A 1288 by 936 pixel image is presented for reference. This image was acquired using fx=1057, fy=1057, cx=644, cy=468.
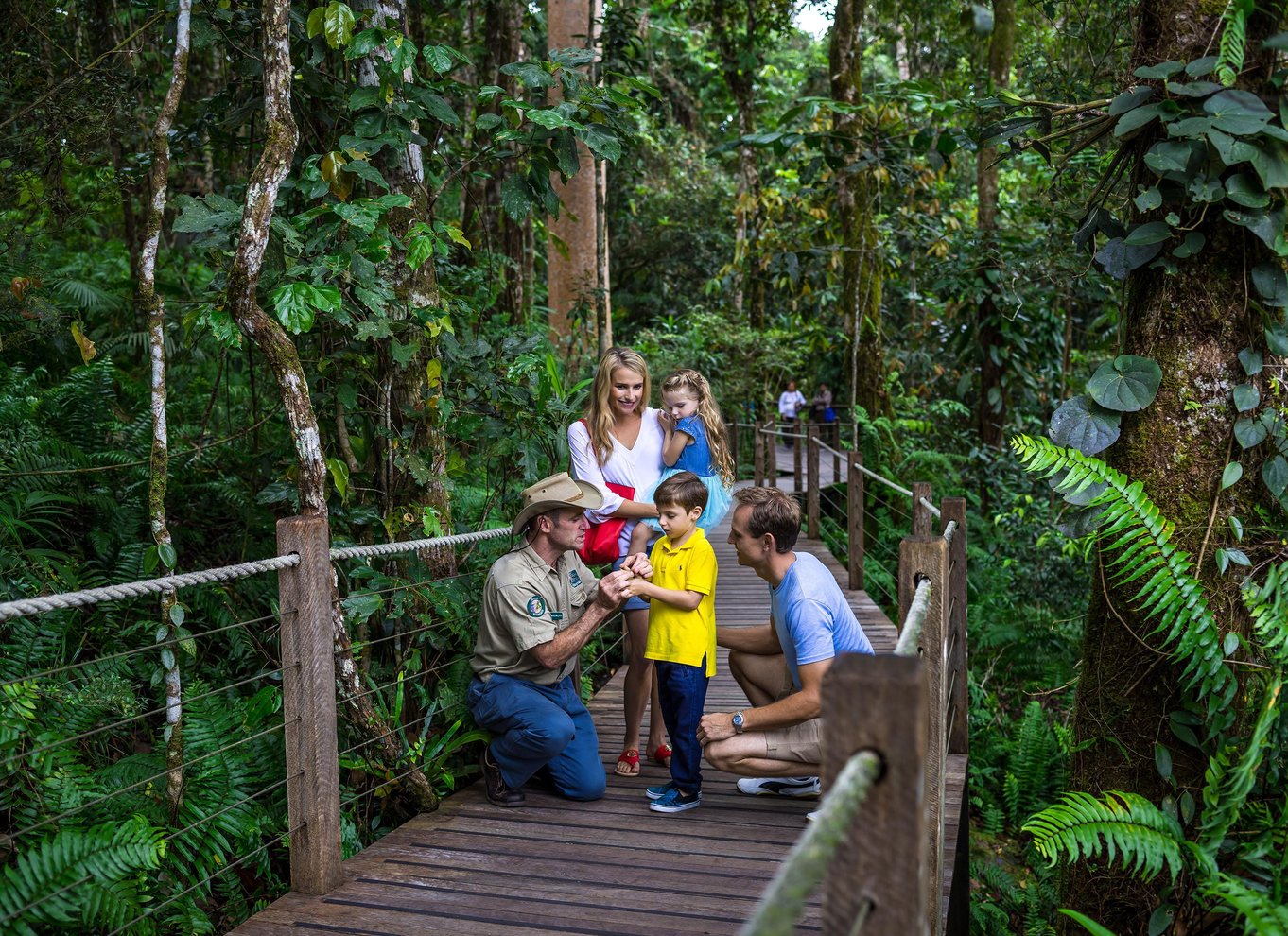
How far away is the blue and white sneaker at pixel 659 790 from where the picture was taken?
4.30m

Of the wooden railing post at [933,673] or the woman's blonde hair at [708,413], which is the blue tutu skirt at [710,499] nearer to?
the woman's blonde hair at [708,413]

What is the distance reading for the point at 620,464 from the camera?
503 cm

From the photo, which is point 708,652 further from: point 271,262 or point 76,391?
point 76,391

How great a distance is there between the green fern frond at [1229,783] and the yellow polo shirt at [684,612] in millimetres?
1794

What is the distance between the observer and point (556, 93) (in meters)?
10.5

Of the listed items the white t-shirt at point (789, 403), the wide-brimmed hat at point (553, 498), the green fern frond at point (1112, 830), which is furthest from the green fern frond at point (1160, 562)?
the white t-shirt at point (789, 403)

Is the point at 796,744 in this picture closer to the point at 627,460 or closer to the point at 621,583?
the point at 621,583

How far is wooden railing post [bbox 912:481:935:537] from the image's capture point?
4.68 m

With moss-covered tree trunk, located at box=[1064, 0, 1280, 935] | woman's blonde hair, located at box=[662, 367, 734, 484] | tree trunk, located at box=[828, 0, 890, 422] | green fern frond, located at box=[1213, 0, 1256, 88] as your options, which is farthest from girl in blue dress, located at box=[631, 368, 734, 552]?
tree trunk, located at box=[828, 0, 890, 422]

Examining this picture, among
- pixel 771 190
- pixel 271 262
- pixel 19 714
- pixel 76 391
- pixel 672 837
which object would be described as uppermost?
pixel 771 190

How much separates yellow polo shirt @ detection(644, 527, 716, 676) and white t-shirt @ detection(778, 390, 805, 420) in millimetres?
15902

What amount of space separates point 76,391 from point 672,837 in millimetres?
5435

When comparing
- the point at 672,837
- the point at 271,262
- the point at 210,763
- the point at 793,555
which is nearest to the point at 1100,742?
the point at 793,555

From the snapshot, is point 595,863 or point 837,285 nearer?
point 595,863
